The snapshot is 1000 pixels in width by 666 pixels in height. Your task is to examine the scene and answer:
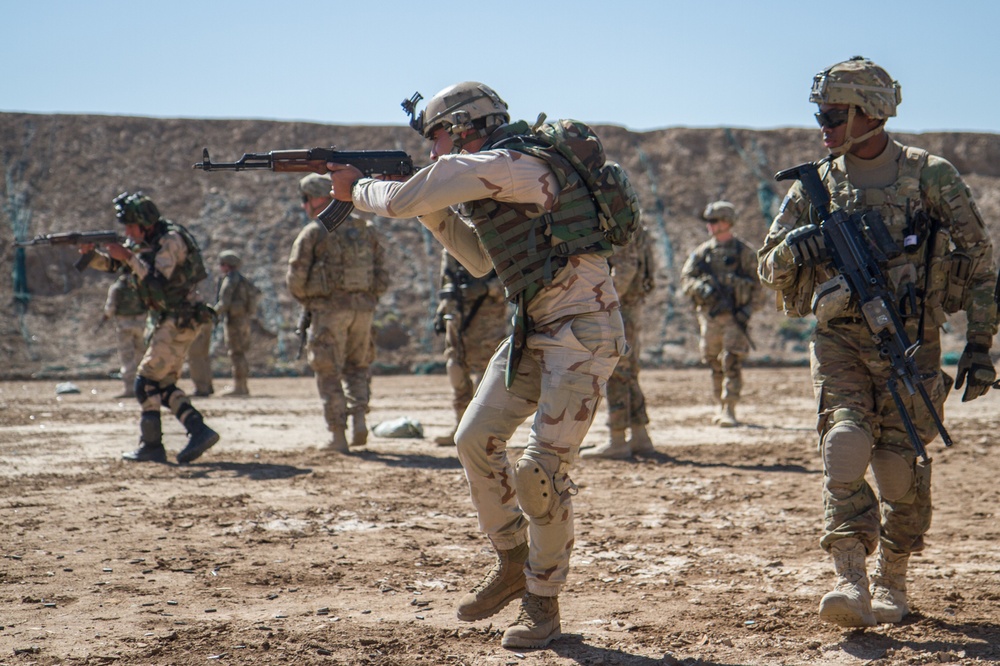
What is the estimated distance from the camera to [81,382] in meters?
19.9

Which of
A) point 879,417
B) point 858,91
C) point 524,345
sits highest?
point 858,91

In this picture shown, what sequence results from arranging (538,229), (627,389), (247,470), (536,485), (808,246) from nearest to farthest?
(536,485), (538,229), (808,246), (247,470), (627,389)

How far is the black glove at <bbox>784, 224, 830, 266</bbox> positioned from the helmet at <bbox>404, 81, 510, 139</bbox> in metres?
1.31

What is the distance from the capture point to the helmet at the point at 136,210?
9.35 m

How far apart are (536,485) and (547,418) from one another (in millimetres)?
256

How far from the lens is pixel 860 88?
15.5ft

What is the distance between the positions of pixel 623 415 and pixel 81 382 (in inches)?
520

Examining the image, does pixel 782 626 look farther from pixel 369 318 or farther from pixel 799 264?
pixel 369 318

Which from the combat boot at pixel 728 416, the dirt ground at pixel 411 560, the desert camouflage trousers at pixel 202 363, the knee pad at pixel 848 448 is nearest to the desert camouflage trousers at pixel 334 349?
the dirt ground at pixel 411 560

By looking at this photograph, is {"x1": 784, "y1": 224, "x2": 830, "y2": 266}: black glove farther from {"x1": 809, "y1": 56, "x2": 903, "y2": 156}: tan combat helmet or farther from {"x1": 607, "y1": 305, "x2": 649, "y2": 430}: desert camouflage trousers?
{"x1": 607, "y1": 305, "x2": 649, "y2": 430}: desert camouflage trousers

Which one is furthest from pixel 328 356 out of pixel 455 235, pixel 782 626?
pixel 782 626

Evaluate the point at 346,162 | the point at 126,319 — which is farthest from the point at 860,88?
the point at 126,319

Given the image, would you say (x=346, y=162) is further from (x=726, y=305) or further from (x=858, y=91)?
(x=726, y=305)

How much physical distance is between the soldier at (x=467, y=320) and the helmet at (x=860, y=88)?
5.53 meters
